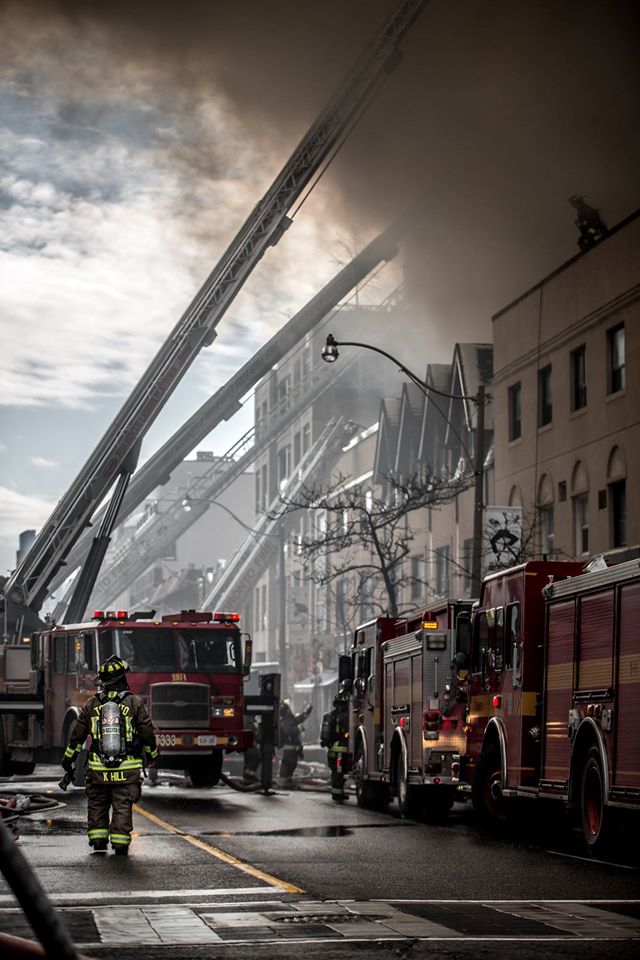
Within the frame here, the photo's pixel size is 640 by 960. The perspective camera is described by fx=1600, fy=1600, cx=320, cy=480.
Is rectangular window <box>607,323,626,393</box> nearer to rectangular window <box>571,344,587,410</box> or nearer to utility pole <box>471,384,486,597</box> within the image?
rectangular window <box>571,344,587,410</box>

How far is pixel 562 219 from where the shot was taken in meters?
41.2

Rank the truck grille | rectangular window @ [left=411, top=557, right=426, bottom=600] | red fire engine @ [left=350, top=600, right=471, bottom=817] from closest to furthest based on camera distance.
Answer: red fire engine @ [left=350, top=600, right=471, bottom=817], the truck grille, rectangular window @ [left=411, top=557, right=426, bottom=600]

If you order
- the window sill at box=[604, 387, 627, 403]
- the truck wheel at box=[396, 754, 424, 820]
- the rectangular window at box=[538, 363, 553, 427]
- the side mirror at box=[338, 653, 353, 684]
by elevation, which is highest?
the rectangular window at box=[538, 363, 553, 427]

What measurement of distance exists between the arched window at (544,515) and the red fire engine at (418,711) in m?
12.6

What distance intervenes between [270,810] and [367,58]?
1673cm

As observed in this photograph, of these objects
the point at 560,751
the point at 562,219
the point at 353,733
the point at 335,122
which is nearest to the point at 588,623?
the point at 560,751

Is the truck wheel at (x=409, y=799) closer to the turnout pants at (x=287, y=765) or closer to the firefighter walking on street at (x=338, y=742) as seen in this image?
the firefighter walking on street at (x=338, y=742)

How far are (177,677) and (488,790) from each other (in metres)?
7.83

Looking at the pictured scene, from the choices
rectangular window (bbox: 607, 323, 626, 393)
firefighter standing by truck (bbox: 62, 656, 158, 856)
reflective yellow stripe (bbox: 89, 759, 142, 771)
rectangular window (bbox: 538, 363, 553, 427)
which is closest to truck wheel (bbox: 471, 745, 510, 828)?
firefighter standing by truck (bbox: 62, 656, 158, 856)

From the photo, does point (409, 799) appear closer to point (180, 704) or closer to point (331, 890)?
point (180, 704)

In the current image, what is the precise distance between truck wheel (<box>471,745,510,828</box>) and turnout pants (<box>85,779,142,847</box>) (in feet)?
16.2

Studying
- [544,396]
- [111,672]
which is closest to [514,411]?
[544,396]

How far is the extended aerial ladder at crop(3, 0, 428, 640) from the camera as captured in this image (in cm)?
3088

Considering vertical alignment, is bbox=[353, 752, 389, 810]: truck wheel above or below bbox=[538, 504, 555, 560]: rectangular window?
below
